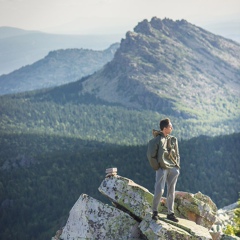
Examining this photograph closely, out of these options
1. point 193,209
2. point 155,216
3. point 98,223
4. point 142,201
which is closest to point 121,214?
point 98,223

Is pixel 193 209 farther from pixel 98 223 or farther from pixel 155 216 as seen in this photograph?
pixel 98 223

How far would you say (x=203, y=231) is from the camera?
35375mm

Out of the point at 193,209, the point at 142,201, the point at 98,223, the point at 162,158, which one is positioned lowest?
the point at 98,223

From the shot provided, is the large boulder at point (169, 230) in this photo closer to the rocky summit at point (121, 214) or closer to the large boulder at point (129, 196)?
the rocky summit at point (121, 214)

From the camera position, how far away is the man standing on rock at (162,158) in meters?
33.7

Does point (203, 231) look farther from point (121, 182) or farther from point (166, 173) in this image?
point (121, 182)

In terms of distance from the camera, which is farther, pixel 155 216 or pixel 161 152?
A: pixel 155 216

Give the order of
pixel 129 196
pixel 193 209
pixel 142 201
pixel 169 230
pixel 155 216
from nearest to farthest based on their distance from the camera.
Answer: pixel 169 230, pixel 155 216, pixel 142 201, pixel 129 196, pixel 193 209

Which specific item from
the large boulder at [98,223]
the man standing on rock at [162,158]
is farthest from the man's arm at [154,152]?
the large boulder at [98,223]

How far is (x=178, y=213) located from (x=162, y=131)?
11.9m

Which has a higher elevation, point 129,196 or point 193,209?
point 129,196

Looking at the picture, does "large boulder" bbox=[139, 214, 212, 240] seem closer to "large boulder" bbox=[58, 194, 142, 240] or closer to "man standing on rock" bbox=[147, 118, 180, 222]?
"man standing on rock" bbox=[147, 118, 180, 222]

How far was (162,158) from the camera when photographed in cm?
3362

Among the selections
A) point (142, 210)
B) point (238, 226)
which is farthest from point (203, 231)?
point (238, 226)
